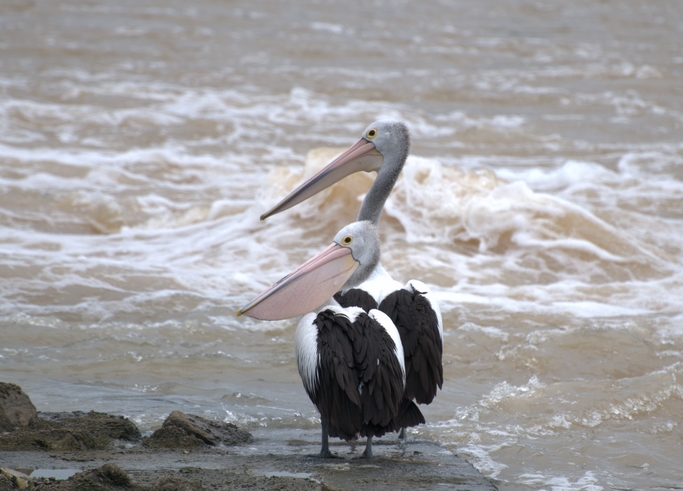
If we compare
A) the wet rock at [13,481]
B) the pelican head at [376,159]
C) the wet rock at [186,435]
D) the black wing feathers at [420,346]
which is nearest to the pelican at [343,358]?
the black wing feathers at [420,346]

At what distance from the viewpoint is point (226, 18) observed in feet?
75.2

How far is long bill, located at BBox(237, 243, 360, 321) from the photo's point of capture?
3703mm

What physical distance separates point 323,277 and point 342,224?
4768 mm

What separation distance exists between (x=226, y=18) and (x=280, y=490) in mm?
21197

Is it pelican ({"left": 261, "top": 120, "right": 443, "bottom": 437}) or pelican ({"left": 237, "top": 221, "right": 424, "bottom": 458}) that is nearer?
pelican ({"left": 237, "top": 221, "right": 424, "bottom": 458})

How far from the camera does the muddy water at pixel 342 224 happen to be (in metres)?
4.61

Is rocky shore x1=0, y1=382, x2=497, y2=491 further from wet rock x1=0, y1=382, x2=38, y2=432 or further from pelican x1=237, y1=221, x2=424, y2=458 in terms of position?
pelican x1=237, y1=221, x2=424, y2=458

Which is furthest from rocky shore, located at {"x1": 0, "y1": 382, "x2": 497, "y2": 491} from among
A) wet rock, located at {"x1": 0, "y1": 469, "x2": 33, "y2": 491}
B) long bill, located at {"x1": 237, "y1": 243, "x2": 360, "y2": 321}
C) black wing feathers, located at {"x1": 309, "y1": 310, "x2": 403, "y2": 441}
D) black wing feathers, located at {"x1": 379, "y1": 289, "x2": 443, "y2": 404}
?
long bill, located at {"x1": 237, "y1": 243, "x2": 360, "y2": 321}

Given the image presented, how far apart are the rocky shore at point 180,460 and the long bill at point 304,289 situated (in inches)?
23.4

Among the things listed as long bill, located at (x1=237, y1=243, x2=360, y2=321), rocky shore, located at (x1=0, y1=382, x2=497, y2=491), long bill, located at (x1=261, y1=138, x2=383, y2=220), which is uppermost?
long bill, located at (x1=261, y1=138, x2=383, y2=220)

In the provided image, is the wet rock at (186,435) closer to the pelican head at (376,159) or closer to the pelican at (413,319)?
the pelican at (413,319)

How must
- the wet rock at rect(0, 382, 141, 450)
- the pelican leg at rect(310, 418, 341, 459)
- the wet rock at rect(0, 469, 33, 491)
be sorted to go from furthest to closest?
1. the pelican leg at rect(310, 418, 341, 459)
2. the wet rock at rect(0, 382, 141, 450)
3. the wet rock at rect(0, 469, 33, 491)

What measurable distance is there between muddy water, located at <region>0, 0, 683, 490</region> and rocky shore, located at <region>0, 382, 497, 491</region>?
31 centimetres

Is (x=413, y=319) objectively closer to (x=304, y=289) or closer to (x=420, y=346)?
(x=420, y=346)
